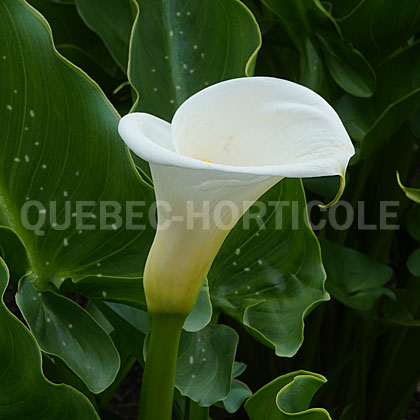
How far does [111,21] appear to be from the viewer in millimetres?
1048

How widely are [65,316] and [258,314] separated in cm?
19

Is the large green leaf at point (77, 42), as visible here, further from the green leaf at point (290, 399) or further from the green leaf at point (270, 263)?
the green leaf at point (290, 399)

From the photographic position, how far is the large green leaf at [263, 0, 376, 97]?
3.19 ft

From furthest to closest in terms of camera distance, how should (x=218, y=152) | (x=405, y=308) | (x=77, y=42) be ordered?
(x=77, y=42) → (x=405, y=308) → (x=218, y=152)

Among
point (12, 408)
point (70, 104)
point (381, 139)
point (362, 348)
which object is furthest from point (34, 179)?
point (362, 348)

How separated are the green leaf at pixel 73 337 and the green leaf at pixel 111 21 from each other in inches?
17.4

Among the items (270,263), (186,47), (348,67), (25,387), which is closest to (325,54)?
(348,67)

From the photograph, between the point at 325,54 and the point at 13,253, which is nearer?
the point at 13,253

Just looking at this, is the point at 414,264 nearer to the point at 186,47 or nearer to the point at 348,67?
the point at 348,67

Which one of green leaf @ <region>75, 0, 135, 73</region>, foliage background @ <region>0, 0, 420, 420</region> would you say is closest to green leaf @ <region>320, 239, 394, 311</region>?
foliage background @ <region>0, 0, 420, 420</region>

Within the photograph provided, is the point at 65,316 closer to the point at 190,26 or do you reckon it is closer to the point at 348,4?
the point at 190,26

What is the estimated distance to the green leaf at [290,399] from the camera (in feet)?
1.94

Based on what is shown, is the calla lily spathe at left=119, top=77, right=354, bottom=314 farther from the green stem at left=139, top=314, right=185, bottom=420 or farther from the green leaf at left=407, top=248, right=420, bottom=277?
the green leaf at left=407, top=248, right=420, bottom=277

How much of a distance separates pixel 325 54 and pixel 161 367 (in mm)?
537
